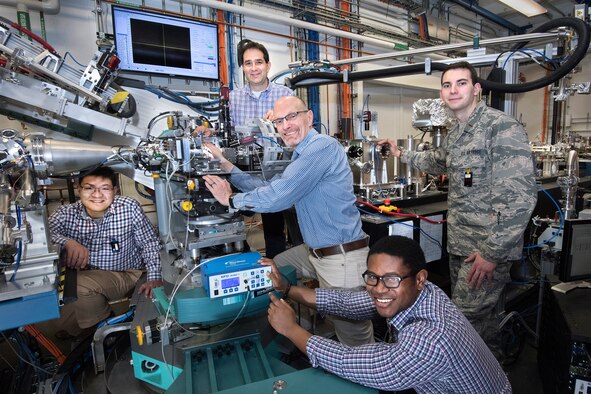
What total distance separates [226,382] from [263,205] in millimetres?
603

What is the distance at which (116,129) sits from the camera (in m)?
2.21

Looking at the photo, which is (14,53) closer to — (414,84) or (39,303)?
(39,303)

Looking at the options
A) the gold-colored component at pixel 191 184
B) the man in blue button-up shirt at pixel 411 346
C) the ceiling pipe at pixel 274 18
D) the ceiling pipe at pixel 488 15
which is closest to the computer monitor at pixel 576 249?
the man in blue button-up shirt at pixel 411 346

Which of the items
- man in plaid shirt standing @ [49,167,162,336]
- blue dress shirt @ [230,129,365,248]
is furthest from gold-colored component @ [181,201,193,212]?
man in plaid shirt standing @ [49,167,162,336]

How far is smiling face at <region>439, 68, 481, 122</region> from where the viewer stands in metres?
1.66

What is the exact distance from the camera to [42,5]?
2.38m

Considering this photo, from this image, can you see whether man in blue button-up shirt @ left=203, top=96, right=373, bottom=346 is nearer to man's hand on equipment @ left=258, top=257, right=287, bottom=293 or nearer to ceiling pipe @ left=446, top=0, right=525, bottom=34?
man's hand on equipment @ left=258, top=257, right=287, bottom=293

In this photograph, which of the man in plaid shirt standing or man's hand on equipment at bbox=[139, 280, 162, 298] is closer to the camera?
man's hand on equipment at bbox=[139, 280, 162, 298]

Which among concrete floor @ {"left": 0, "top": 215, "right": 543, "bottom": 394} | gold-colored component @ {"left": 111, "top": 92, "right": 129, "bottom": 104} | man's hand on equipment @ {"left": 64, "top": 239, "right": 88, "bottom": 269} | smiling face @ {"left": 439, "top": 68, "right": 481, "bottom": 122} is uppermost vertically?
gold-colored component @ {"left": 111, "top": 92, "right": 129, "bottom": 104}

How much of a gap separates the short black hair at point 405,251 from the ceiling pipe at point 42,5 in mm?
2761

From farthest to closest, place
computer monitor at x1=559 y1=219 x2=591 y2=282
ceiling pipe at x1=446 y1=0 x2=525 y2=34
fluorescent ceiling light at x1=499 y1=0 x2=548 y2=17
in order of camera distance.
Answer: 1. ceiling pipe at x1=446 y1=0 x2=525 y2=34
2. fluorescent ceiling light at x1=499 y1=0 x2=548 y2=17
3. computer monitor at x1=559 y1=219 x2=591 y2=282

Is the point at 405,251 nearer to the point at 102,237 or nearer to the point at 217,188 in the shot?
the point at 217,188

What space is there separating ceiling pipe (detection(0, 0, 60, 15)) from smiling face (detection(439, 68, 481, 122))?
257cm

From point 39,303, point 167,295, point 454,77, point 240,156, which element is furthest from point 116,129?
point 454,77
